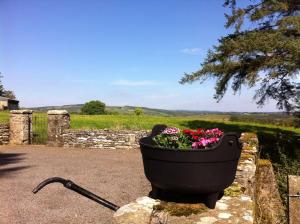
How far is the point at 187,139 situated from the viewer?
7.64 feet

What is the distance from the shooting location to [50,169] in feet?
35.6

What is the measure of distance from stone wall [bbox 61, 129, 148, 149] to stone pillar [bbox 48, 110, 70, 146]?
0.23m

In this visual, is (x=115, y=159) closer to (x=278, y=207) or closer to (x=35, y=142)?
(x=35, y=142)

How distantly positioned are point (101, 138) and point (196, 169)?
13937 millimetres

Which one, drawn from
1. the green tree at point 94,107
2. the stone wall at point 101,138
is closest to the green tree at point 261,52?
the stone wall at point 101,138

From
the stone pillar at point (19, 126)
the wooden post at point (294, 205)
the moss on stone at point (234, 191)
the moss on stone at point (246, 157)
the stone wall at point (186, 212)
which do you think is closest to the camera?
the stone wall at point (186, 212)

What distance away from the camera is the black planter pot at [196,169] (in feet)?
6.55

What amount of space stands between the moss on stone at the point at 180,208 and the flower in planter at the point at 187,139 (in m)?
0.36

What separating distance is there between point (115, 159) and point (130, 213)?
437 inches

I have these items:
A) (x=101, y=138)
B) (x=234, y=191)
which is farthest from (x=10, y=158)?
(x=234, y=191)

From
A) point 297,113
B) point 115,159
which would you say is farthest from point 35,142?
point 297,113

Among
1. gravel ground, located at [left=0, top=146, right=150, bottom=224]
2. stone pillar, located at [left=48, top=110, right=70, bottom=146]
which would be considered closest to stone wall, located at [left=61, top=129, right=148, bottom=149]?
stone pillar, located at [left=48, top=110, right=70, bottom=146]

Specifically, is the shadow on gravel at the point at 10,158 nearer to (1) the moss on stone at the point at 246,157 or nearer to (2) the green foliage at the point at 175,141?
(1) the moss on stone at the point at 246,157

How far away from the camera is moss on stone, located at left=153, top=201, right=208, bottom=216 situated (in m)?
2.00
